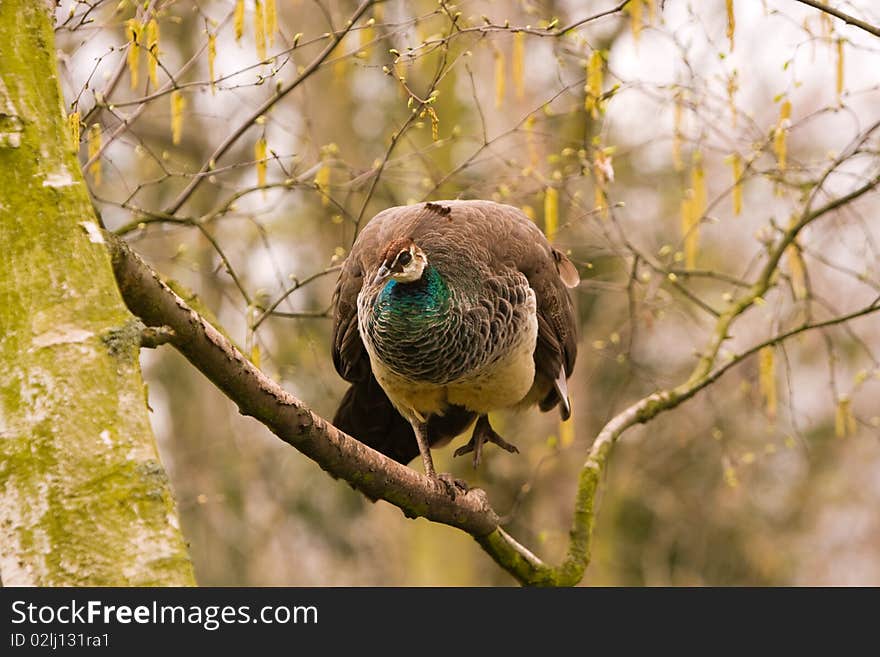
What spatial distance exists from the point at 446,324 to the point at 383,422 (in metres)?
1.06

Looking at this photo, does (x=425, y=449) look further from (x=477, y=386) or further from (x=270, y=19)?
(x=270, y=19)

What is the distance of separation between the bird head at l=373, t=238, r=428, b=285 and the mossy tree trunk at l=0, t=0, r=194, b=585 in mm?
2194

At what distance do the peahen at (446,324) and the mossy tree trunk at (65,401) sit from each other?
89.8 inches

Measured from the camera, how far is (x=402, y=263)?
462 cm

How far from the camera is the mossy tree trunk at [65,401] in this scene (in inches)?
83.9

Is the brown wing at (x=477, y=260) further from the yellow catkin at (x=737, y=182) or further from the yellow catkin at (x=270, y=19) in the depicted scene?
the yellow catkin at (x=270, y=19)

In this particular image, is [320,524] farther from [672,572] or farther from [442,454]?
[672,572]

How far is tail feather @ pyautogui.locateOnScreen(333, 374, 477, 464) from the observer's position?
5.59 m

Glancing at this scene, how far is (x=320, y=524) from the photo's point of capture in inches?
497

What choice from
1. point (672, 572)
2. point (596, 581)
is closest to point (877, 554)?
point (672, 572)

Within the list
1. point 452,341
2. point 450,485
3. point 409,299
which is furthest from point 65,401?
point 452,341

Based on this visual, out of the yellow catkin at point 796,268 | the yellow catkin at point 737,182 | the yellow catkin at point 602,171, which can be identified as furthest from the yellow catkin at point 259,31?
the yellow catkin at point 796,268

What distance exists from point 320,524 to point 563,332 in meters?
7.65
